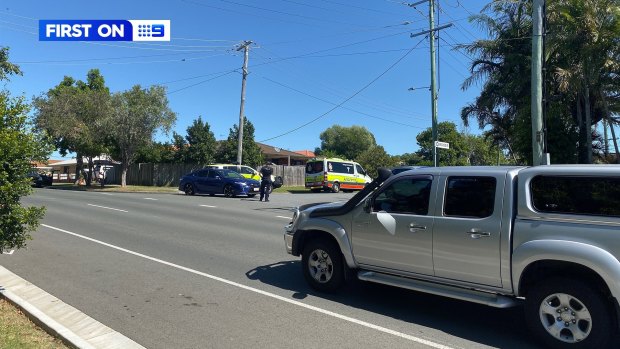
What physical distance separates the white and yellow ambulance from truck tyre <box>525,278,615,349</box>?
2656 centimetres

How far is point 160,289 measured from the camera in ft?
22.0

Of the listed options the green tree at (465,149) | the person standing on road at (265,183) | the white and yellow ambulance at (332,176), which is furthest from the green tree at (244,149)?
the green tree at (465,149)

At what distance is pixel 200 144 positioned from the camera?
1718 inches

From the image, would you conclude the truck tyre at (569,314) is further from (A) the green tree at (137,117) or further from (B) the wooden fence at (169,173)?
(B) the wooden fence at (169,173)

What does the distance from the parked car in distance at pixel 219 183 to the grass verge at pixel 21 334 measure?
19.3 metres

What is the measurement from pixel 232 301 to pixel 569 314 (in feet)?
12.5

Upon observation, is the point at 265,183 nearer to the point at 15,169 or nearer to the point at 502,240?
the point at 15,169

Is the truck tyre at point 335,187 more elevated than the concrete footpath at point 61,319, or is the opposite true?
the truck tyre at point 335,187

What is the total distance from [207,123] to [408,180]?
41.0m

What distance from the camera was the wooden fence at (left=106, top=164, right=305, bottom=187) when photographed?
1625 inches

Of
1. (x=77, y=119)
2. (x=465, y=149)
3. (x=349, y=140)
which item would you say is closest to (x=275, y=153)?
(x=77, y=119)

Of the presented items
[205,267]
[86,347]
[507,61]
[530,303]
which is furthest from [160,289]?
[507,61]

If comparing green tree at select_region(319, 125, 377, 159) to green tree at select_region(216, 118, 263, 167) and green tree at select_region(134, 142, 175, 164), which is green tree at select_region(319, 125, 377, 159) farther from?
green tree at select_region(134, 142, 175, 164)

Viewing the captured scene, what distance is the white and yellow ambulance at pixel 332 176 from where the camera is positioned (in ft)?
103
